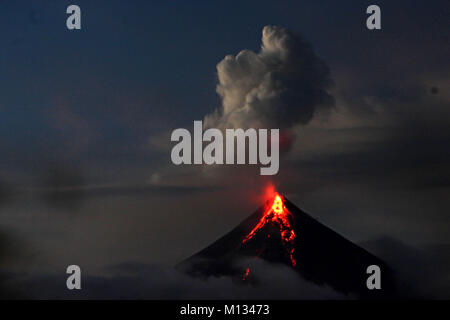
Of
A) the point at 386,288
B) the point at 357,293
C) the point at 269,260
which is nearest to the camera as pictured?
the point at 269,260

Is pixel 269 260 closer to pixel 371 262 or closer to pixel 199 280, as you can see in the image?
pixel 199 280

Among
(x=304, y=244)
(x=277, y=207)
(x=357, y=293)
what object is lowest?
(x=357, y=293)

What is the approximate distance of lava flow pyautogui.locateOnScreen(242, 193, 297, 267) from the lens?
304 ft

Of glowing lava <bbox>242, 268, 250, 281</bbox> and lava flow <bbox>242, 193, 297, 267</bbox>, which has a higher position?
lava flow <bbox>242, 193, 297, 267</bbox>

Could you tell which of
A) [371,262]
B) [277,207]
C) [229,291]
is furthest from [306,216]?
[229,291]

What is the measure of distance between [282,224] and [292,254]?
4.84 m

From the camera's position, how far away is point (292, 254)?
93812 millimetres

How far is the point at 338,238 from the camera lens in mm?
105688

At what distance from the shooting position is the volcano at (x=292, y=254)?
90000mm

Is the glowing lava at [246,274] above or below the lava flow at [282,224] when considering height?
below

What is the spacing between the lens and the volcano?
90.0 m

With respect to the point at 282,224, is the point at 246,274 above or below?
below

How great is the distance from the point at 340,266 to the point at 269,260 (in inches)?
568

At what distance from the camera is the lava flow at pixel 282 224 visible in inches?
3649
